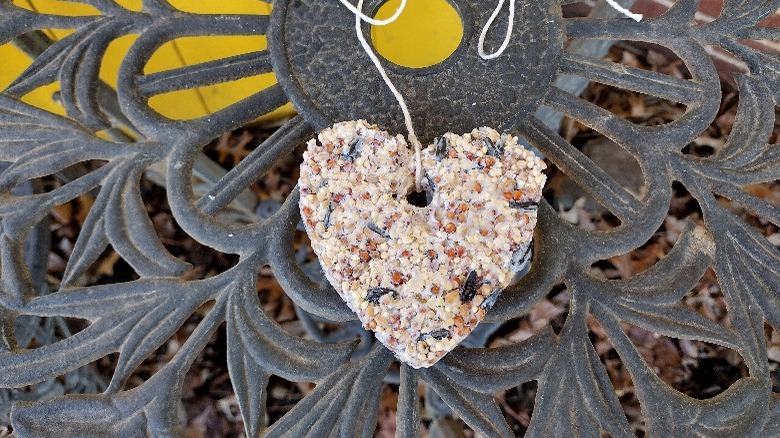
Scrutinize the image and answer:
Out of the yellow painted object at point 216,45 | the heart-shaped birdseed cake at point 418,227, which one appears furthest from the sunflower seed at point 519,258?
the yellow painted object at point 216,45

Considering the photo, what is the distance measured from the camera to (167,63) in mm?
2070

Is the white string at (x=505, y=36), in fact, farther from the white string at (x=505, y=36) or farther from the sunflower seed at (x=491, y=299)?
the sunflower seed at (x=491, y=299)

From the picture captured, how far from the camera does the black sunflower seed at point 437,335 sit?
2.92 feet

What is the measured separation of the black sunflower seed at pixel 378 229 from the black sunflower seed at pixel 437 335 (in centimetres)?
14

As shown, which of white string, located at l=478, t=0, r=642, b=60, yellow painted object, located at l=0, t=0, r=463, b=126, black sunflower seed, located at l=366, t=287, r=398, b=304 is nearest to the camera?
black sunflower seed, located at l=366, t=287, r=398, b=304

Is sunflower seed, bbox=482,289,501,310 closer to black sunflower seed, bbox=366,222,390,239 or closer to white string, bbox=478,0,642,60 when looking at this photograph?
black sunflower seed, bbox=366,222,390,239

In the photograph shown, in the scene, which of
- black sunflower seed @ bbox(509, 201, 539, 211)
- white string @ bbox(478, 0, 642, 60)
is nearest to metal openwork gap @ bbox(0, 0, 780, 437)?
white string @ bbox(478, 0, 642, 60)

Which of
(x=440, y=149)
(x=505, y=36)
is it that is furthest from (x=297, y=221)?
(x=505, y=36)

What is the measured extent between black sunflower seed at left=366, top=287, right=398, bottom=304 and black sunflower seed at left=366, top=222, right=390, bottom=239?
0.07m

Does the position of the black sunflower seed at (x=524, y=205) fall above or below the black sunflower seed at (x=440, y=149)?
below

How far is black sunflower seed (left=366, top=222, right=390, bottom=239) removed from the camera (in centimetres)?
90

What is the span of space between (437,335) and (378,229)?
0.16 m

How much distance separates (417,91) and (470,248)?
1.02 ft

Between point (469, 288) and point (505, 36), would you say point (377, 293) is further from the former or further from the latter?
point (505, 36)
